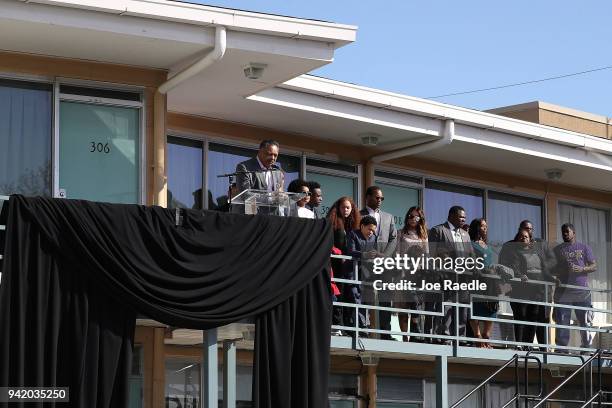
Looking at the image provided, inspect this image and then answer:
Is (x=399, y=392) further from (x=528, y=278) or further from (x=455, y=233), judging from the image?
(x=455, y=233)

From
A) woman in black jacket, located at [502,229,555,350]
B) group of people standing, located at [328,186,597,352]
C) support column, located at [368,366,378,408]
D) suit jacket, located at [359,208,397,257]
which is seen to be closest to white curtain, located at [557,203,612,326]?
group of people standing, located at [328,186,597,352]

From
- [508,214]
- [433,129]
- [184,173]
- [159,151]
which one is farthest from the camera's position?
[508,214]

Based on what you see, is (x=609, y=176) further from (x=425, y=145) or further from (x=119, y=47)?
(x=119, y=47)

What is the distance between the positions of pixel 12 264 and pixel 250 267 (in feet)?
8.48

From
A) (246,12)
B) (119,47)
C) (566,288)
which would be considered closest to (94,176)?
(119,47)

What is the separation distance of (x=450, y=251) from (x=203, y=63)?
3734mm

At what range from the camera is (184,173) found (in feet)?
58.2

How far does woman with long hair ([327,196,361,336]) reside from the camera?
1585 centimetres

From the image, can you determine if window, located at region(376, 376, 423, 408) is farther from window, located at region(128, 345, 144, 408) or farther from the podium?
the podium

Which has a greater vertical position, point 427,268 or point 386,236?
point 386,236

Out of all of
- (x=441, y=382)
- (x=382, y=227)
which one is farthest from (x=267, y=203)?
(x=441, y=382)

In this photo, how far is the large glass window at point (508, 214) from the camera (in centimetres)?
2198

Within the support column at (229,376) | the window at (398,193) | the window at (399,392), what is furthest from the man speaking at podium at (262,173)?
the window at (399,392)

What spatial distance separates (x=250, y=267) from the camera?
14.7m
